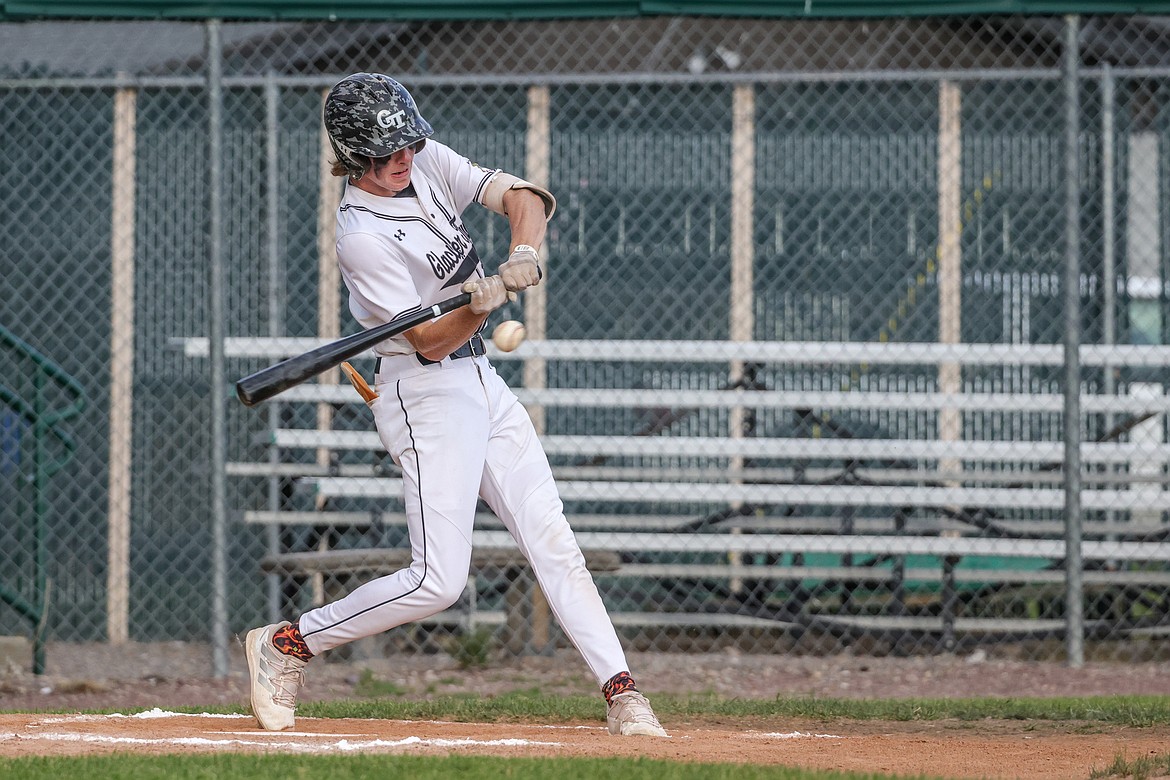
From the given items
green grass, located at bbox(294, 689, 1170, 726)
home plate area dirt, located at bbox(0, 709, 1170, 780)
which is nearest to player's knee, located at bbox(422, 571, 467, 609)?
home plate area dirt, located at bbox(0, 709, 1170, 780)

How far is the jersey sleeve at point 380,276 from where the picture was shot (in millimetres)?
4312

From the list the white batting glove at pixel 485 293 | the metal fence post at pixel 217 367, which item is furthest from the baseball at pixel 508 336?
the metal fence post at pixel 217 367

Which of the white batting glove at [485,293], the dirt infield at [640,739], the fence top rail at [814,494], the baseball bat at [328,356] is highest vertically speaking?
the white batting glove at [485,293]

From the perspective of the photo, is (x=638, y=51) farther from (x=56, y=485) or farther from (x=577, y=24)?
(x=56, y=485)

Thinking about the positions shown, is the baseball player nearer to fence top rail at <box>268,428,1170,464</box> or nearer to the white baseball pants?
the white baseball pants

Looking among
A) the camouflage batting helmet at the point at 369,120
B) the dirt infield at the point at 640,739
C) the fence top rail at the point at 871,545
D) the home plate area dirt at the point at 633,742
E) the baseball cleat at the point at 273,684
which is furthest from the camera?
the fence top rail at the point at 871,545

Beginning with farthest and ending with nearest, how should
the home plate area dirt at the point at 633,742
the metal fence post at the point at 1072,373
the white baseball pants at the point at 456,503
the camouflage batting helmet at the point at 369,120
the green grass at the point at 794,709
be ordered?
the metal fence post at the point at 1072,373, the green grass at the point at 794,709, the white baseball pants at the point at 456,503, the camouflage batting helmet at the point at 369,120, the home plate area dirt at the point at 633,742

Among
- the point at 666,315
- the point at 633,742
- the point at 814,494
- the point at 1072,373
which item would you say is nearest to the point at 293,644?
the point at 633,742

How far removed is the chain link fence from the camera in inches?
310

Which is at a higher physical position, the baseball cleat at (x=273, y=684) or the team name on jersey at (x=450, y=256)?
the team name on jersey at (x=450, y=256)

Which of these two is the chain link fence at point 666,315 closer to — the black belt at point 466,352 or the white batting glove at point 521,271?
the black belt at point 466,352

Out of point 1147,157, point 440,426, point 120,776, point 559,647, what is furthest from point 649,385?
point 120,776

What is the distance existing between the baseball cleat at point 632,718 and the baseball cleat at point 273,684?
3.26ft

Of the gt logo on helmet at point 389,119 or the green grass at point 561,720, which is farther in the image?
the gt logo on helmet at point 389,119
